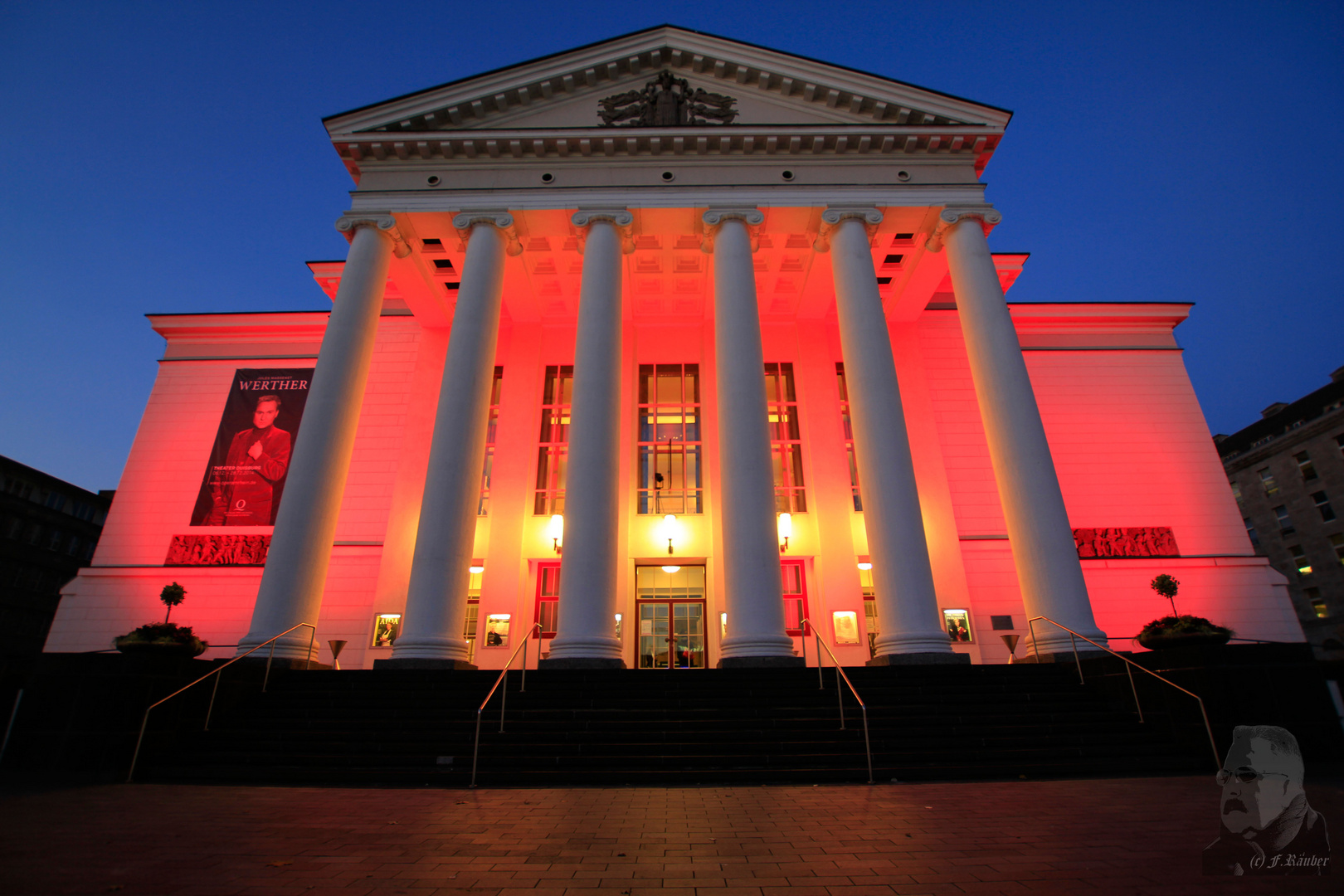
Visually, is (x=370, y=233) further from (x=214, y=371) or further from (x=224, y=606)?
(x=224, y=606)

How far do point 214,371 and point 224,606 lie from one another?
26.9 feet

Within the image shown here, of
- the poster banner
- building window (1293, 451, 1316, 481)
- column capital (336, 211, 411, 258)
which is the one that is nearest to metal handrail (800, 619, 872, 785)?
column capital (336, 211, 411, 258)

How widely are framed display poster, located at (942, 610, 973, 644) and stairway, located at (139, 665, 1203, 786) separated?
6.02 m

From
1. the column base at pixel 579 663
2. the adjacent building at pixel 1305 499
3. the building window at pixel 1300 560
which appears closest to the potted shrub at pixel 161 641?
the column base at pixel 579 663

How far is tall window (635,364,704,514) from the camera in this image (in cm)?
1989

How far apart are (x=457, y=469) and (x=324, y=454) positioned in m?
3.18

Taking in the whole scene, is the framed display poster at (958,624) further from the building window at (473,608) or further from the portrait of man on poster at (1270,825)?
the portrait of man on poster at (1270,825)

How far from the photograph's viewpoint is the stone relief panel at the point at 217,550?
18984mm

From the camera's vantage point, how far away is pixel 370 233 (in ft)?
55.3

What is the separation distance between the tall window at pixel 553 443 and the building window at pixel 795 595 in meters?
7.16

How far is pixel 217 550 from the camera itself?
62.8 ft

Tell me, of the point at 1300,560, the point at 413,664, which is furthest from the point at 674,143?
the point at 1300,560

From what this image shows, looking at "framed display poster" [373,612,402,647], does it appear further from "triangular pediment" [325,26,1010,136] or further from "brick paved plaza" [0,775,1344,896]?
"triangular pediment" [325,26,1010,136]

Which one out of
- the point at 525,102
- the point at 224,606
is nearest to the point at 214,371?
the point at 224,606
